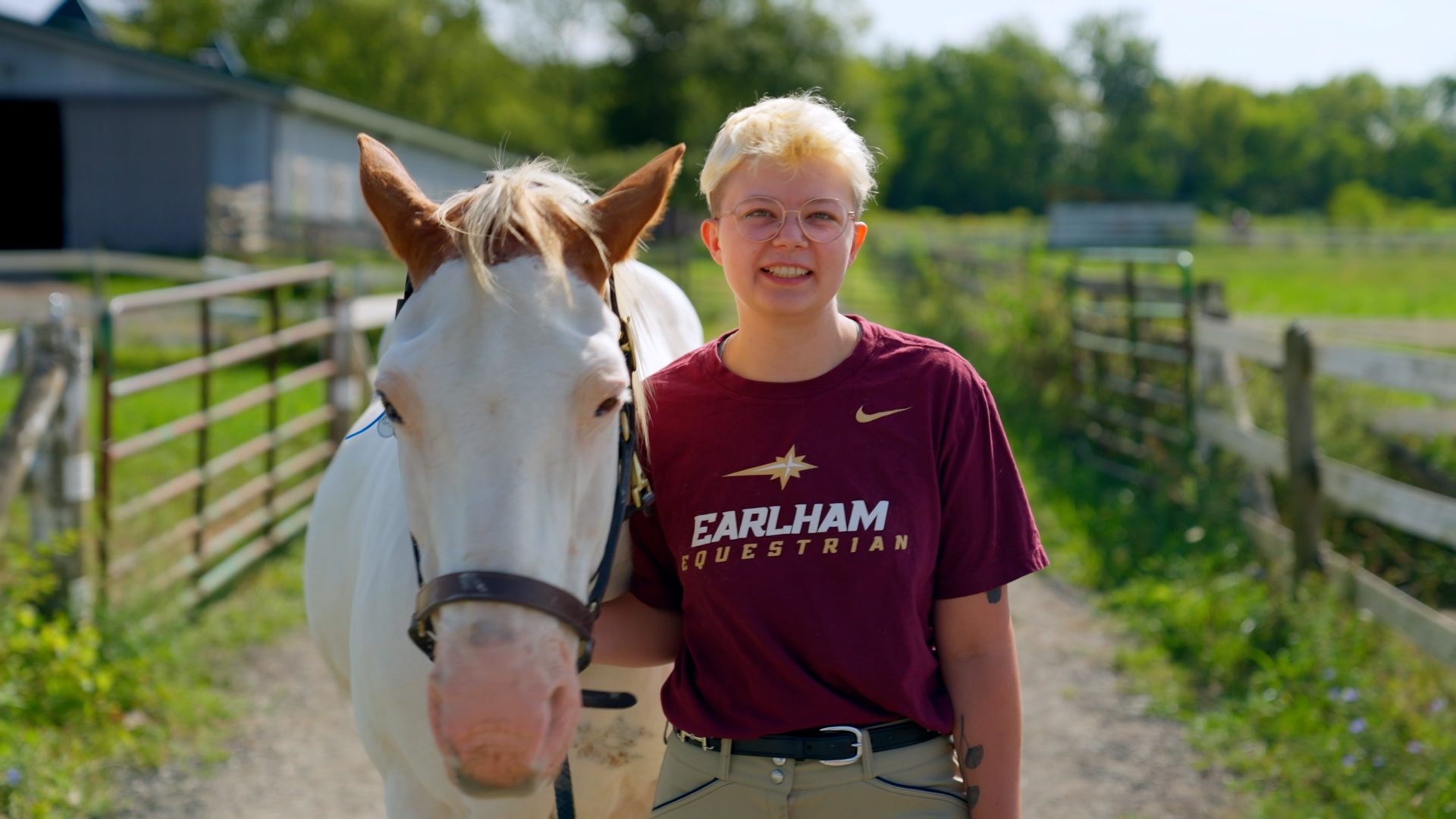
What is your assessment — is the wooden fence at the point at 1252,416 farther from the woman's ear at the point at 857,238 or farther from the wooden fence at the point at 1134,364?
the woman's ear at the point at 857,238

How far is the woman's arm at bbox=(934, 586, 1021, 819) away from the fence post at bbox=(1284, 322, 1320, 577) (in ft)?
11.9

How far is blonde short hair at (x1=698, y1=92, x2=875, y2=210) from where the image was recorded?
1.73 meters

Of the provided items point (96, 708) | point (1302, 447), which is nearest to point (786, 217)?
point (96, 708)

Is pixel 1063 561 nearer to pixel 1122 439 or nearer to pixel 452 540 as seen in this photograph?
pixel 1122 439

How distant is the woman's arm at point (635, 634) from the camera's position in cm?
188

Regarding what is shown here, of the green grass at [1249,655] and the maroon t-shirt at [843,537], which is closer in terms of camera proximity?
the maroon t-shirt at [843,537]

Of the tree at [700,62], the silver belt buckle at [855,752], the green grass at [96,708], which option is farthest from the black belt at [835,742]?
the tree at [700,62]

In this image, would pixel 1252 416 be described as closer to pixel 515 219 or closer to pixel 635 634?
pixel 635 634

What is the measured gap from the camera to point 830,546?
5.66 ft

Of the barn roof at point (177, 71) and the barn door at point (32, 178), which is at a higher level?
the barn roof at point (177, 71)

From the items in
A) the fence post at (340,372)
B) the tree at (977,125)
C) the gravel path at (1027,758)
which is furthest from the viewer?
the tree at (977,125)

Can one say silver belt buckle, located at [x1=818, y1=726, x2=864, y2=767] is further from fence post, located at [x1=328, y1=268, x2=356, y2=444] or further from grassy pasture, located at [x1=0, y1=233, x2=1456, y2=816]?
fence post, located at [x1=328, y1=268, x2=356, y2=444]

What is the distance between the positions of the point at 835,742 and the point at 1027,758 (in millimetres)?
2620

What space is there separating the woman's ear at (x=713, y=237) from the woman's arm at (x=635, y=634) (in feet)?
1.94
